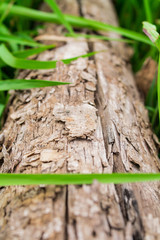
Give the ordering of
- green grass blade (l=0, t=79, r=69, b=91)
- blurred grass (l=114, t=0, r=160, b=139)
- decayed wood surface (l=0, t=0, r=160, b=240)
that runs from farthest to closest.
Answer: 1. blurred grass (l=114, t=0, r=160, b=139)
2. green grass blade (l=0, t=79, r=69, b=91)
3. decayed wood surface (l=0, t=0, r=160, b=240)

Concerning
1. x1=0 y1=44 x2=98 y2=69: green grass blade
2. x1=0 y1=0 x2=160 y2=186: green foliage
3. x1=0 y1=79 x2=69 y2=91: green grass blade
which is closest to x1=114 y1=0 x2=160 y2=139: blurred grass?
x1=0 y1=0 x2=160 y2=186: green foliage

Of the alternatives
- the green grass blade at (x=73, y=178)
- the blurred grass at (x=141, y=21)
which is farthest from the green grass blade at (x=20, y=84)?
the blurred grass at (x=141, y=21)

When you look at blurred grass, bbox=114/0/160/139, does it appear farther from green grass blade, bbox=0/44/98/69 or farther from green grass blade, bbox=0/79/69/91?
green grass blade, bbox=0/79/69/91

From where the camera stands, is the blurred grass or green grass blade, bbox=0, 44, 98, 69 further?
the blurred grass

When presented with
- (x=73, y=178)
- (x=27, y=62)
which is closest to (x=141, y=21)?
(x=27, y=62)

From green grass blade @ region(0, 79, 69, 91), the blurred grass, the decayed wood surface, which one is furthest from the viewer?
the blurred grass

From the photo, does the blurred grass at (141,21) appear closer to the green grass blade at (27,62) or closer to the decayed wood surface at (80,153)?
the decayed wood surface at (80,153)

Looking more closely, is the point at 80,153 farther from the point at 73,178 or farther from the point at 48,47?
the point at 48,47

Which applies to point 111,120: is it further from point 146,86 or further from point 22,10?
point 22,10
